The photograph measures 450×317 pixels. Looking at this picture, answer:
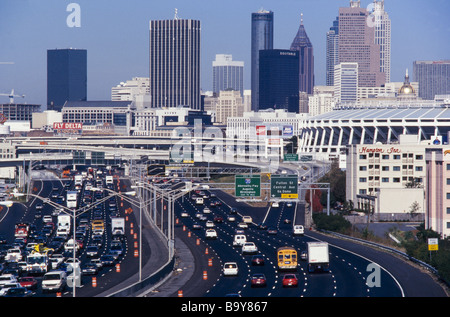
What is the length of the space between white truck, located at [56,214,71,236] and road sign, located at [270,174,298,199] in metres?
20.3

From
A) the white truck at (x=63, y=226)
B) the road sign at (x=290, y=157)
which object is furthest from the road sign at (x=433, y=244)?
the road sign at (x=290, y=157)

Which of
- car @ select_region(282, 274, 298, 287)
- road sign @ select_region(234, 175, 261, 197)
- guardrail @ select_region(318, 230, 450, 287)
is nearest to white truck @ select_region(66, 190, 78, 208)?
road sign @ select_region(234, 175, 261, 197)

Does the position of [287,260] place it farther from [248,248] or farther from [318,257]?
[248,248]

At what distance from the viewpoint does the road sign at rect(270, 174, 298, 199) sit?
9456cm

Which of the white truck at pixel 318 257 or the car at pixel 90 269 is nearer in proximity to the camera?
the white truck at pixel 318 257

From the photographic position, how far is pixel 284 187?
95000 mm

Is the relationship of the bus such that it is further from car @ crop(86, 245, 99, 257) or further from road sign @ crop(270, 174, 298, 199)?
road sign @ crop(270, 174, 298, 199)

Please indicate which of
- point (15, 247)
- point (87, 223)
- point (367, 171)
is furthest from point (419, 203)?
point (15, 247)

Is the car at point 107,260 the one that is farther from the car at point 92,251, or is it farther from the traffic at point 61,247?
the car at point 92,251

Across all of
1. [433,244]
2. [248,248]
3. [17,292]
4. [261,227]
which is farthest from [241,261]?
[261,227]

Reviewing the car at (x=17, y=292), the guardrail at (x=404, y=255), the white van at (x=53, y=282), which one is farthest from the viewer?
the guardrail at (x=404, y=255)

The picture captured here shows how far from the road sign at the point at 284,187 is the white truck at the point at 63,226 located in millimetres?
20289

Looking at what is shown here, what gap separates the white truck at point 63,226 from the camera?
302ft
